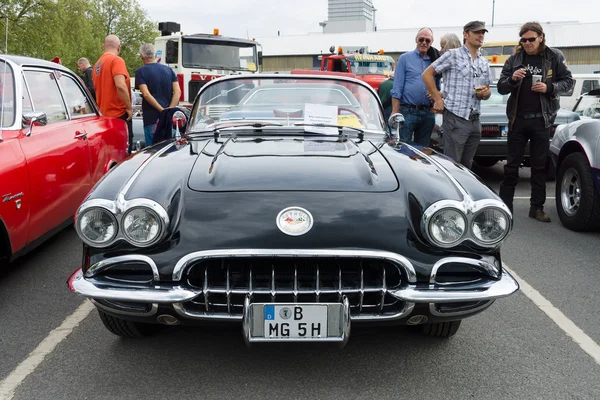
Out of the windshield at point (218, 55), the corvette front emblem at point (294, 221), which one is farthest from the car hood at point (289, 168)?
the windshield at point (218, 55)

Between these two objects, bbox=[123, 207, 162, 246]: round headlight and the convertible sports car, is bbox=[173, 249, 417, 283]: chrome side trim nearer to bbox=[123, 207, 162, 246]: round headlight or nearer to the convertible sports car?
the convertible sports car

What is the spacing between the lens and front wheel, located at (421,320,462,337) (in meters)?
3.01

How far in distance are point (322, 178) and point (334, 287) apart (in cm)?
52

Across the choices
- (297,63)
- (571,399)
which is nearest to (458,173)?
(571,399)

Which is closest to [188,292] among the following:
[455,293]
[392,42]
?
[455,293]

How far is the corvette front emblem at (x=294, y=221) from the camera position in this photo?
243 cm

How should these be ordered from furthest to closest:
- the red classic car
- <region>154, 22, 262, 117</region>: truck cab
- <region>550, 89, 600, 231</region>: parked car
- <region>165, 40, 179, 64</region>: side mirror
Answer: <region>154, 22, 262, 117</region>: truck cab → <region>165, 40, 179, 64</region>: side mirror → <region>550, 89, 600, 231</region>: parked car → the red classic car

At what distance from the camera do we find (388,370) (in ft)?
9.12

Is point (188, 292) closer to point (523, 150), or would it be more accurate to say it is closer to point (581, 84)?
point (523, 150)

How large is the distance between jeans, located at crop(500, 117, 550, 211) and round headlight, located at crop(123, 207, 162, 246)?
3.98 meters

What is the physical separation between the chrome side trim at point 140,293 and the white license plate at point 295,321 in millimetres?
313

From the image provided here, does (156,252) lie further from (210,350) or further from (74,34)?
(74,34)

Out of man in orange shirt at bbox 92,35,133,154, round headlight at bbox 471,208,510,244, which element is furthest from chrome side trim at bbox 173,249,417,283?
man in orange shirt at bbox 92,35,133,154

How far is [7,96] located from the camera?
13.5 feet
